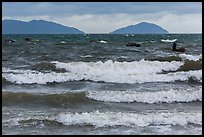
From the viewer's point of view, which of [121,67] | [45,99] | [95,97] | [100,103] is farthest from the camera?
[121,67]

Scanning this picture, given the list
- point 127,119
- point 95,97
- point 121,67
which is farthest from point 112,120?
point 121,67

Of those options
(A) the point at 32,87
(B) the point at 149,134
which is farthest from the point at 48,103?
(B) the point at 149,134

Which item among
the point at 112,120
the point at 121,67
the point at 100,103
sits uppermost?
the point at 112,120

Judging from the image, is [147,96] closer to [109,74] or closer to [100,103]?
[100,103]

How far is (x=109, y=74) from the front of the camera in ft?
61.5

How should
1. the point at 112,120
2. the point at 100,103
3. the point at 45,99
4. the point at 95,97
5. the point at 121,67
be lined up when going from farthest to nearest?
the point at 121,67
the point at 95,97
the point at 45,99
the point at 100,103
the point at 112,120

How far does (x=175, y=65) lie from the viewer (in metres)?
22.5

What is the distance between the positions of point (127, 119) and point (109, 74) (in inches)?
382

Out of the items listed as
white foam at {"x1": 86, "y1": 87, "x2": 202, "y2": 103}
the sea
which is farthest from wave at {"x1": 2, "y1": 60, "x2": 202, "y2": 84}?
white foam at {"x1": 86, "y1": 87, "x2": 202, "y2": 103}

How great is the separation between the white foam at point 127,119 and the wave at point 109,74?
22.1 ft

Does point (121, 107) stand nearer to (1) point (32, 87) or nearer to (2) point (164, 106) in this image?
(2) point (164, 106)

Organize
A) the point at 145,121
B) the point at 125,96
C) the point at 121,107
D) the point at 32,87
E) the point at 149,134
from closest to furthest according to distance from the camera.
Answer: the point at 149,134 < the point at 145,121 < the point at 121,107 < the point at 125,96 < the point at 32,87

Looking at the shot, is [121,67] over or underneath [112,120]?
underneath

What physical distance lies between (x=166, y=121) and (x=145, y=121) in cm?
47
